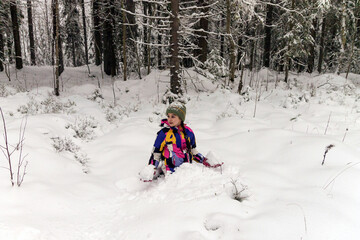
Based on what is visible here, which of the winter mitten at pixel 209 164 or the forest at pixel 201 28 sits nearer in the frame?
Result: the winter mitten at pixel 209 164

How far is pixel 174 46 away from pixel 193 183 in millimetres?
5377

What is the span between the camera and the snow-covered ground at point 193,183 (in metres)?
2.17

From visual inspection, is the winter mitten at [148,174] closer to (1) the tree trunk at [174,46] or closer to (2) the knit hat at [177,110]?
(2) the knit hat at [177,110]

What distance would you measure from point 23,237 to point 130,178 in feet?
5.69

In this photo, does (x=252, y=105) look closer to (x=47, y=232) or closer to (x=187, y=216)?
(x=187, y=216)

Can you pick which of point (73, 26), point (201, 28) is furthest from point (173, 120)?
point (73, 26)

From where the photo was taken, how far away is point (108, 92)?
32.4 feet

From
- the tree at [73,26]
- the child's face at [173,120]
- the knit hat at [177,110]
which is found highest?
the tree at [73,26]

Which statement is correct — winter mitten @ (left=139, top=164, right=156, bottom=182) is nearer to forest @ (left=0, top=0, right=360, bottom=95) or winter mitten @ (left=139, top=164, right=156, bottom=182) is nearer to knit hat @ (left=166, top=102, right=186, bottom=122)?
knit hat @ (left=166, top=102, right=186, bottom=122)

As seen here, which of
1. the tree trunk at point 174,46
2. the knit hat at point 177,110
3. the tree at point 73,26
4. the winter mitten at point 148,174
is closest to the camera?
the winter mitten at point 148,174

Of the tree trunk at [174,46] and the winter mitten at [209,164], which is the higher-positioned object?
the tree trunk at [174,46]

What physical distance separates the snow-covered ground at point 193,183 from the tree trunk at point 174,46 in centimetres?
198

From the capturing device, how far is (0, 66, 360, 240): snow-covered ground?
7.11ft

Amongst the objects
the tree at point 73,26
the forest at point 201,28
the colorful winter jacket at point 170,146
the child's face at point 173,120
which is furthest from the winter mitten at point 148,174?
the tree at point 73,26
